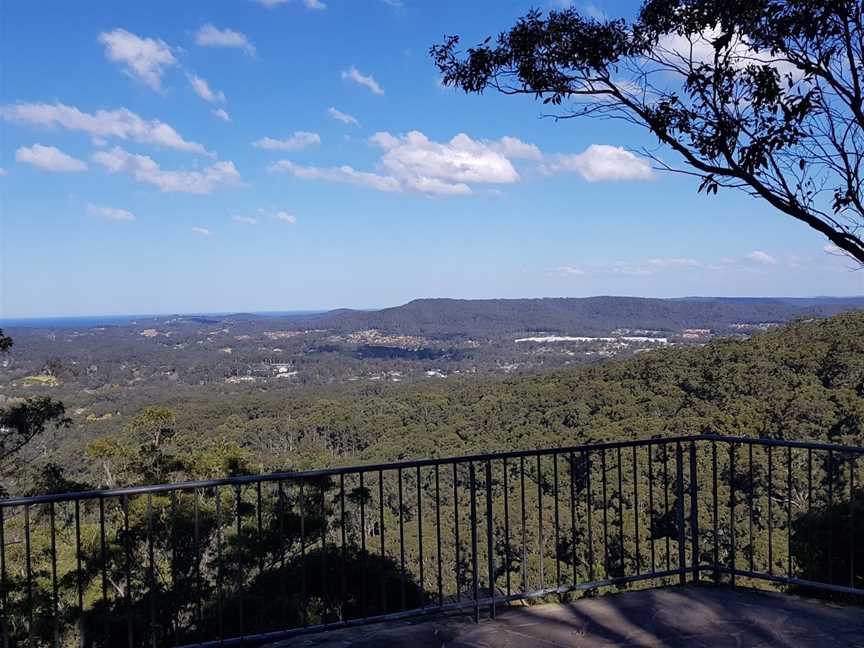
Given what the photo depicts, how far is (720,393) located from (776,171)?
24091 millimetres

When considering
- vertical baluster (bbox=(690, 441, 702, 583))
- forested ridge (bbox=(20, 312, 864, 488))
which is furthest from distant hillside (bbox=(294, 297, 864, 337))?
vertical baluster (bbox=(690, 441, 702, 583))

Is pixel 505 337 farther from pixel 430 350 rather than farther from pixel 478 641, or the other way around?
pixel 478 641

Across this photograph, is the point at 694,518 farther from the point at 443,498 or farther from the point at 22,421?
the point at 443,498

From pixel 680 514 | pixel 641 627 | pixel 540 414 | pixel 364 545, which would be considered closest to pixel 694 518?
pixel 680 514

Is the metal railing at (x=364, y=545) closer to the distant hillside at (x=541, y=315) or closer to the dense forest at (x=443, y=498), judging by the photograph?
the dense forest at (x=443, y=498)

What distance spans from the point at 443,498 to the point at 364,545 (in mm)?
19988

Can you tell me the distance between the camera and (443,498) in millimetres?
24141

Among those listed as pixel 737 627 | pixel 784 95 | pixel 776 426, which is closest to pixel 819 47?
pixel 784 95

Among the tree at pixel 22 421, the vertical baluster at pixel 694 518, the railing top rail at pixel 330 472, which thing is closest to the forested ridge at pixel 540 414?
the tree at pixel 22 421

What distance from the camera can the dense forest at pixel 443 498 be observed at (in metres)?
4.22

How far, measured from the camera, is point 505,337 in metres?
106

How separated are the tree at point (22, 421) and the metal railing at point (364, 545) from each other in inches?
56.4

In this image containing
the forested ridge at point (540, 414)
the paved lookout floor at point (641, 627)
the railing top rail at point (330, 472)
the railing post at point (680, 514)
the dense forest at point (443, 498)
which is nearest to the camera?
the railing top rail at point (330, 472)

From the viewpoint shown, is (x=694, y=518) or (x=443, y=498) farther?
(x=443, y=498)
